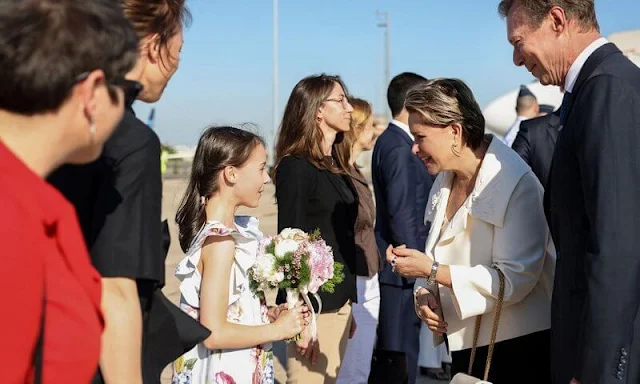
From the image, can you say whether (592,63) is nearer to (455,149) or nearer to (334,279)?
(455,149)

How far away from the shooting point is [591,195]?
2.49 metres

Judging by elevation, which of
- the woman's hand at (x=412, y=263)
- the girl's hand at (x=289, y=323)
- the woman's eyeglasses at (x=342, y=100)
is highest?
the woman's eyeglasses at (x=342, y=100)

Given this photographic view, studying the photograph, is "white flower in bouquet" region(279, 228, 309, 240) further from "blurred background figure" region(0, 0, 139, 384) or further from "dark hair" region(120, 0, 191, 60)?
"blurred background figure" region(0, 0, 139, 384)

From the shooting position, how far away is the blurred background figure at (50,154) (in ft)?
4.44

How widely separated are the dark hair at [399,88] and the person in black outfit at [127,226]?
15.3ft

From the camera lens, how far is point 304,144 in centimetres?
491

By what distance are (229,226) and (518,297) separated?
1.36 metres

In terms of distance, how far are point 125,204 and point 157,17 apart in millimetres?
550

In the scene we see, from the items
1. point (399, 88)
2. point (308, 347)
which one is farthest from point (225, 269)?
point (399, 88)

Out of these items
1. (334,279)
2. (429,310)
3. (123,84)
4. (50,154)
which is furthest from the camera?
(334,279)

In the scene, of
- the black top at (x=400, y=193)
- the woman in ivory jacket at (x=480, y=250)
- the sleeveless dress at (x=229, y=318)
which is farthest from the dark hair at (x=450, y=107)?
the black top at (x=400, y=193)

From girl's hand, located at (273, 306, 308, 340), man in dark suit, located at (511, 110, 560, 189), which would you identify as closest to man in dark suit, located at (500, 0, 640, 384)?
girl's hand, located at (273, 306, 308, 340)

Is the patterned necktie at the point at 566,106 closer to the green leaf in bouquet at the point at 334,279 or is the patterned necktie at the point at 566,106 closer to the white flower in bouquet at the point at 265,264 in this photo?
the white flower in bouquet at the point at 265,264

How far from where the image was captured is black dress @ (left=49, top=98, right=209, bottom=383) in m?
1.97
